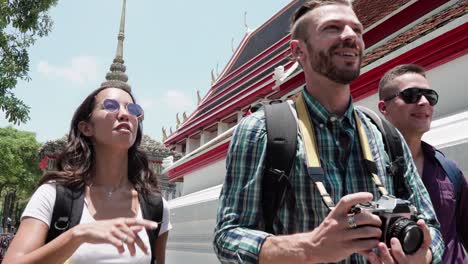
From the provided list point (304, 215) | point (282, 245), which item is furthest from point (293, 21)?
point (282, 245)

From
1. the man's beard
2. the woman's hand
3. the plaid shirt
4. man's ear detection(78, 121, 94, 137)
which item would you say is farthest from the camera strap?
man's ear detection(78, 121, 94, 137)

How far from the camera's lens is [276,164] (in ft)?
4.33

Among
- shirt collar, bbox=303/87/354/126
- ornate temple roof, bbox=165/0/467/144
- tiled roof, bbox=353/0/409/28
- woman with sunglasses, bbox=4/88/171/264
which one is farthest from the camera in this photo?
tiled roof, bbox=353/0/409/28

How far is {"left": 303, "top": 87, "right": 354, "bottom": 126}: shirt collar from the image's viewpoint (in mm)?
1462

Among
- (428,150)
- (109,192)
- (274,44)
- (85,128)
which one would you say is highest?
(274,44)

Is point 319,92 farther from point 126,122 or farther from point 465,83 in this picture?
point 465,83

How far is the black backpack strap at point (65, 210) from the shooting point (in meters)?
1.87

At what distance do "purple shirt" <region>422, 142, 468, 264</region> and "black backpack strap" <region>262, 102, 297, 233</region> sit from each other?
0.88 m

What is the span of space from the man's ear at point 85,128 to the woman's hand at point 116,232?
73 cm

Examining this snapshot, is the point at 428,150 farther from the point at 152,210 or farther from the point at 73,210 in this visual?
the point at 73,210

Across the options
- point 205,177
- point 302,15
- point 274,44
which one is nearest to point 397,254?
point 302,15

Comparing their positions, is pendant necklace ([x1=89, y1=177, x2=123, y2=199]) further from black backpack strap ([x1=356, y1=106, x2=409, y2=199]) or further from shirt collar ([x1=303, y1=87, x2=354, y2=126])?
black backpack strap ([x1=356, y1=106, x2=409, y2=199])

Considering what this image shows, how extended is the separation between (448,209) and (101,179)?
1.48m

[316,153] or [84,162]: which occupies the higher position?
[84,162]
